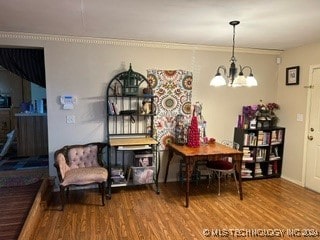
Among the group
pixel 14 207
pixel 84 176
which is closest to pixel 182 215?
pixel 84 176

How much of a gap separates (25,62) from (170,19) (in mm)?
2529

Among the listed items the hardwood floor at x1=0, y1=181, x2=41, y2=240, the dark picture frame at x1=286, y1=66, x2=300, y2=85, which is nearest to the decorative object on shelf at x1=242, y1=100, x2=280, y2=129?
the dark picture frame at x1=286, y1=66, x2=300, y2=85

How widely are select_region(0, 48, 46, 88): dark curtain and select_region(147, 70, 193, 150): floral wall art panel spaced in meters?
1.81

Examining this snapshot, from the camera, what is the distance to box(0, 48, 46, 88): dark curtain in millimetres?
3863

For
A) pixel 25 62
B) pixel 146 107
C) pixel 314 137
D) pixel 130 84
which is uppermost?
pixel 25 62

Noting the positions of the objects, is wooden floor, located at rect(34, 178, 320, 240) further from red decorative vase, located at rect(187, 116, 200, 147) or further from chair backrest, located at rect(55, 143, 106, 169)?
red decorative vase, located at rect(187, 116, 200, 147)

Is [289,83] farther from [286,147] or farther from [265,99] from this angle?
[286,147]

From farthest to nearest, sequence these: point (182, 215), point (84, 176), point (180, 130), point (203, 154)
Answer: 1. point (180, 130)
2. point (203, 154)
3. point (84, 176)
4. point (182, 215)

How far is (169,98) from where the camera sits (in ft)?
14.0

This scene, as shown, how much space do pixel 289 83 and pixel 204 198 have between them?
8.61ft

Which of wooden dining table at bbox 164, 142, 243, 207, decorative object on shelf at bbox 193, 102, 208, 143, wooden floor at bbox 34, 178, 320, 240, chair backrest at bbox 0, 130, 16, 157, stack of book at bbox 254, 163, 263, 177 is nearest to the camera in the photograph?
wooden floor at bbox 34, 178, 320, 240

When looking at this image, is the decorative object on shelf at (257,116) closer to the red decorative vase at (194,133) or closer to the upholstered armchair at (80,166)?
the red decorative vase at (194,133)

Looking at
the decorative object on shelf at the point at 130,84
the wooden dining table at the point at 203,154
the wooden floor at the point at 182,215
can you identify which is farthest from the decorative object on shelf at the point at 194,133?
the decorative object on shelf at the point at 130,84

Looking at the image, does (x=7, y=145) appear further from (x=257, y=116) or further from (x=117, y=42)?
(x=257, y=116)
